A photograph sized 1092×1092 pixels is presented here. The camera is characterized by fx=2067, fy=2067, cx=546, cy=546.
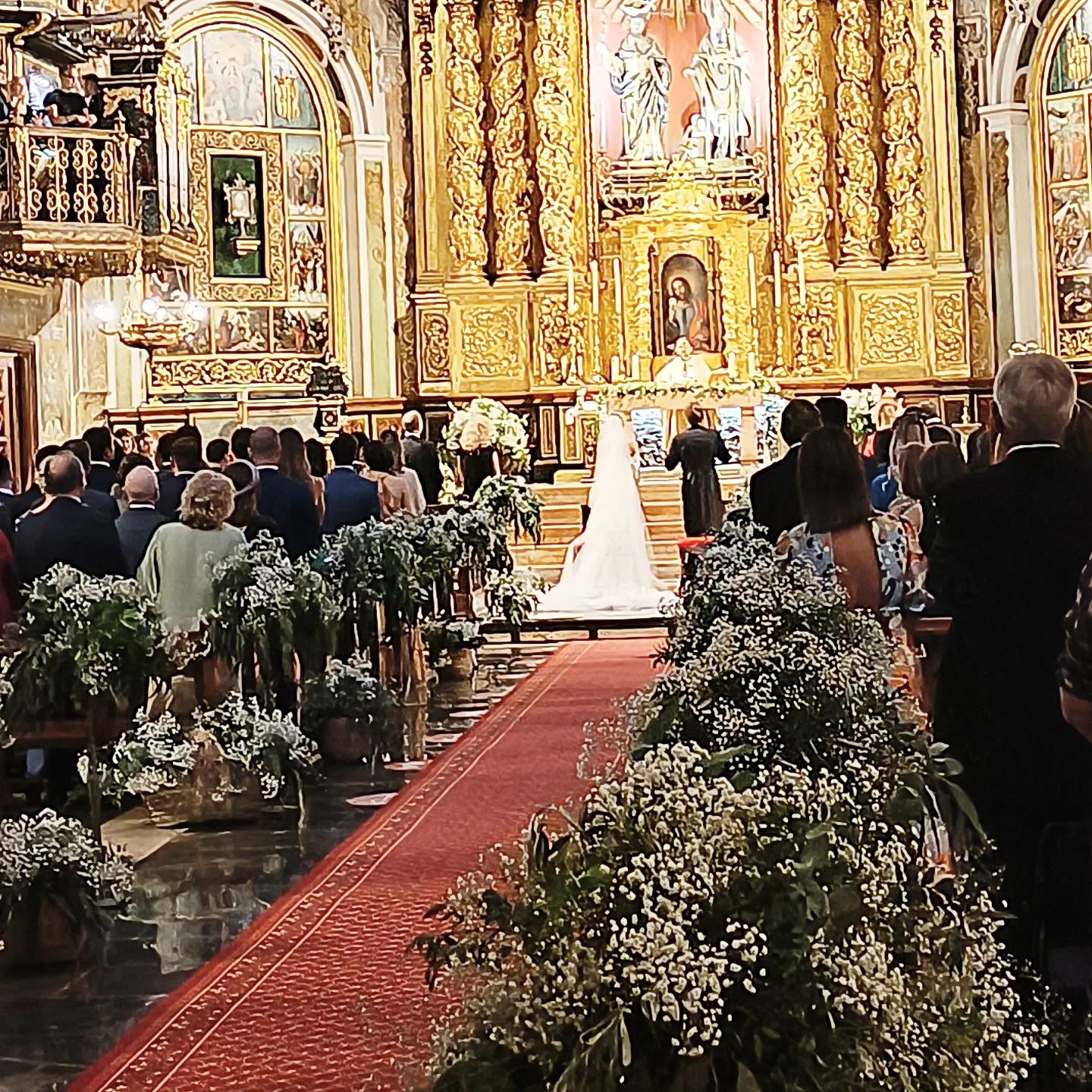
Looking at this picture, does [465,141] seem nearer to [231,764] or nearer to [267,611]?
[267,611]

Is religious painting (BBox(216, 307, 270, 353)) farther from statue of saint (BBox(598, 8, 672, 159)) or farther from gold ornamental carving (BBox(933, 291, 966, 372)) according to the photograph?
gold ornamental carving (BBox(933, 291, 966, 372))

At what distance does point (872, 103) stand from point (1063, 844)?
843 inches

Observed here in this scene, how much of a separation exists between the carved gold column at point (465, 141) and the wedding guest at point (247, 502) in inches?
515

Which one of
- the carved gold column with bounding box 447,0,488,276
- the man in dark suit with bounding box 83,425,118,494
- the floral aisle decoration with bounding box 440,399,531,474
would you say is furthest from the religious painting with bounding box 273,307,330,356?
the man in dark suit with bounding box 83,425,118,494

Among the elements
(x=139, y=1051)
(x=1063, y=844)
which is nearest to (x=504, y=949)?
(x=1063, y=844)

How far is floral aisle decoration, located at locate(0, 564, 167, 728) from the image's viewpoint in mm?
7695

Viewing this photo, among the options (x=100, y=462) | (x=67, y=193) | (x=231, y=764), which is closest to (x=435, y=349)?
(x=67, y=193)

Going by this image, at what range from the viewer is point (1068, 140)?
2447cm

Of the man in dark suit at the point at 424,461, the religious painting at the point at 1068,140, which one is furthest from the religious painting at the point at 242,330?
the religious painting at the point at 1068,140

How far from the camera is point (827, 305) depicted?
977 inches

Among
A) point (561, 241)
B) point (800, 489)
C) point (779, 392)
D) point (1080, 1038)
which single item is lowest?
point (1080, 1038)

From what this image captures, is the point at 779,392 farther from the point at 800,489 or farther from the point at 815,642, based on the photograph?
the point at 815,642

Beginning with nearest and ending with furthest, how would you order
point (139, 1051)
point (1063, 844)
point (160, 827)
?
point (1063, 844) → point (139, 1051) → point (160, 827)

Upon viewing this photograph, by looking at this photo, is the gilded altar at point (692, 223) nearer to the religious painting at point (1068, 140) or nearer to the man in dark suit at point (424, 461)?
the religious painting at point (1068, 140)
